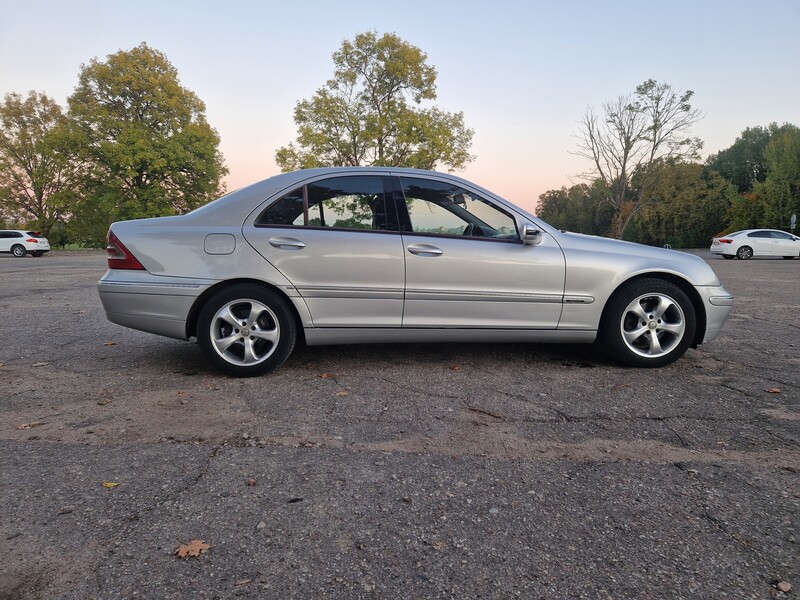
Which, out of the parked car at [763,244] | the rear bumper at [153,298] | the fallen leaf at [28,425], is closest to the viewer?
the fallen leaf at [28,425]

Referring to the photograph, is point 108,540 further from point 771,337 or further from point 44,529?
point 771,337

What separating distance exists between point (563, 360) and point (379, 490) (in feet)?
8.96

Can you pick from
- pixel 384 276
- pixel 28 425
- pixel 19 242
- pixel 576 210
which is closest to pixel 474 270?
pixel 384 276

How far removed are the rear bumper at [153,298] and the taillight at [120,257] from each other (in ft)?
0.14

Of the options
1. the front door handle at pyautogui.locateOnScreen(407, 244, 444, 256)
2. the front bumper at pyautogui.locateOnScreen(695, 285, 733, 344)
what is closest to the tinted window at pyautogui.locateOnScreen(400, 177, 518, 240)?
the front door handle at pyautogui.locateOnScreen(407, 244, 444, 256)

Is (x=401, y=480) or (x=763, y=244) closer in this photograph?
(x=401, y=480)

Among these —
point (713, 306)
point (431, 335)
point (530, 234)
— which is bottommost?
point (431, 335)

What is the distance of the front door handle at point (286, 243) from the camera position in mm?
3850

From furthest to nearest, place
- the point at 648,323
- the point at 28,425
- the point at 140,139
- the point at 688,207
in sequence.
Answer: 1. the point at 688,207
2. the point at 140,139
3. the point at 648,323
4. the point at 28,425

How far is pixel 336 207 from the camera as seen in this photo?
4016 mm

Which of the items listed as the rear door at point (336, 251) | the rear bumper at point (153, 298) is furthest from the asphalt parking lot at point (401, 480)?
the rear door at point (336, 251)

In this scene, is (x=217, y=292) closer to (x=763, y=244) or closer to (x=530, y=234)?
(x=530, y=234)

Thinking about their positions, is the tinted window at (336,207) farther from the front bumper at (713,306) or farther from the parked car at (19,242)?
the parked car at (19,242)

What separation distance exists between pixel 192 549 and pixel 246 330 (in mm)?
2184
